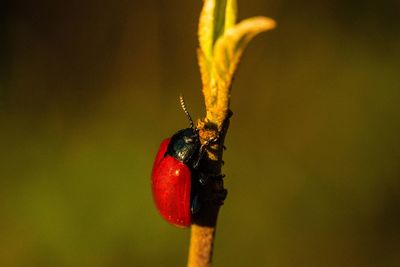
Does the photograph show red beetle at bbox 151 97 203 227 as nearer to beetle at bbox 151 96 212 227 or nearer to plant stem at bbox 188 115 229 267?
beetle at bbox 151 96 212 227

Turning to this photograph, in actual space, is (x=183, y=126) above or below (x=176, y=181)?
above

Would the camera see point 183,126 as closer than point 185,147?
No

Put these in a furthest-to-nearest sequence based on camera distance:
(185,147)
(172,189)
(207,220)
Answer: (185,147), (172,189), (207,220)

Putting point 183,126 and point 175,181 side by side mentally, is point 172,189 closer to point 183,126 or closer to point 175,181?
point 175,181

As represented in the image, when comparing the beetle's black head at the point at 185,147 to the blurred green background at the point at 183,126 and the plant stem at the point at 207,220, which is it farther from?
the plant stem at the point at 207,220

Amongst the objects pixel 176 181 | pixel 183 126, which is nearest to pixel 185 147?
pixel 176 181

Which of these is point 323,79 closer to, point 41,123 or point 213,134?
point 41,123

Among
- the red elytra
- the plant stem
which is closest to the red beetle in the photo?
the red elytra
